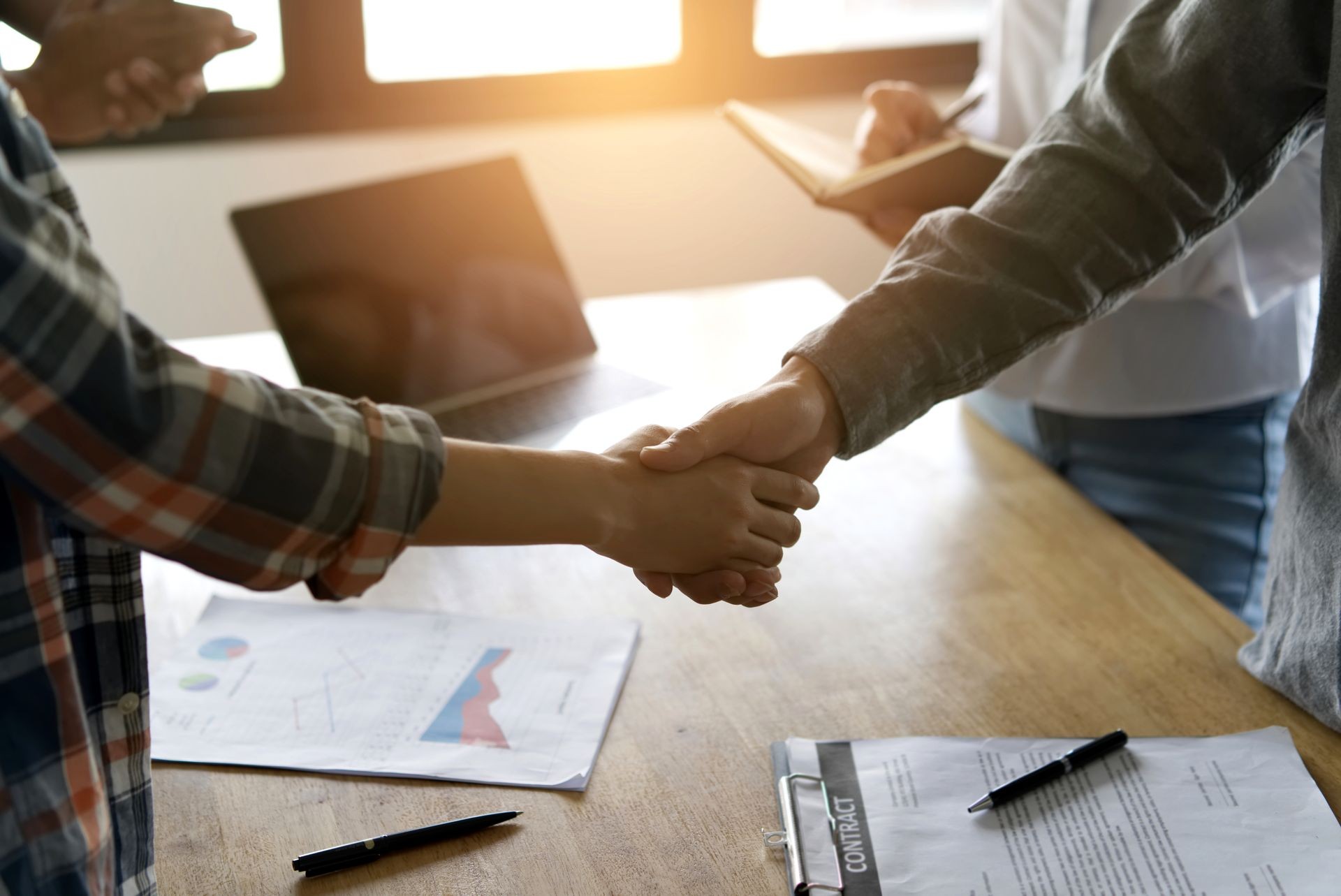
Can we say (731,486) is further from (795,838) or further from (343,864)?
(343,864)

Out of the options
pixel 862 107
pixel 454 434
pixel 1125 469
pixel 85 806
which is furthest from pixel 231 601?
pixel 862 107

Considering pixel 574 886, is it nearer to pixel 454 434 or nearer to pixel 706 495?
pixel 706 495

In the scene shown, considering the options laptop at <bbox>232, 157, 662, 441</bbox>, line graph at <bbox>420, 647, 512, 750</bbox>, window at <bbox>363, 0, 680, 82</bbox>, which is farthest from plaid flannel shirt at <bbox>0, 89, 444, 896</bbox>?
window at <bbox>363, 0, 680, 82</bbox>

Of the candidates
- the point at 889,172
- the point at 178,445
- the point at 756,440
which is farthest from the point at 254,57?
the point at 178,445

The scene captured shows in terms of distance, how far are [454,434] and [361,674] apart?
456 millimetres

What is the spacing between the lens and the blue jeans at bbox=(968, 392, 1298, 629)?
1377 millimetres

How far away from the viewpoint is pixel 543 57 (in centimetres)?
311

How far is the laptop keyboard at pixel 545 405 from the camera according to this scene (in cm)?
139

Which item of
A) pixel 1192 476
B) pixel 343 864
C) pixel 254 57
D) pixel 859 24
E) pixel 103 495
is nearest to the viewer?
pixel 103 495

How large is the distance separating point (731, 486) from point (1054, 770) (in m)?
0.31

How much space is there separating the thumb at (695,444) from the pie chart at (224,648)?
0.37m

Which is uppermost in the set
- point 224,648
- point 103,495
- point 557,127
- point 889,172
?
point 103,495

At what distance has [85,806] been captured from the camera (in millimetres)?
621

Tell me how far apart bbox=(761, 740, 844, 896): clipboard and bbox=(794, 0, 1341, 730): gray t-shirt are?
0.93 feet
